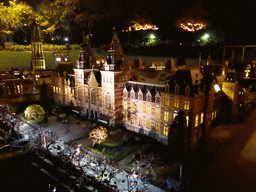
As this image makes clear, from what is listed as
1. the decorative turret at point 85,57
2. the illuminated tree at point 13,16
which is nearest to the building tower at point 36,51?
the illuminated tree at point 13,16

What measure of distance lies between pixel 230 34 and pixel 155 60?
2294 centimetres

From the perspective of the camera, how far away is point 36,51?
2432 inches

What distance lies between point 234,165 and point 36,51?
5743 cm

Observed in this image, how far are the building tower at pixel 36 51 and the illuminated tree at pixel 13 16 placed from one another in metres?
9.44

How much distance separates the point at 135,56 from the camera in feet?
239

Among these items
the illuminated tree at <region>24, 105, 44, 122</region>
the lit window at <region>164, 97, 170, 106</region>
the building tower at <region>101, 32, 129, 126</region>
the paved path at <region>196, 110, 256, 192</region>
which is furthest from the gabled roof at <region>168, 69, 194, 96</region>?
the illuminated tree at <region>24, 105, 44, 122</region>

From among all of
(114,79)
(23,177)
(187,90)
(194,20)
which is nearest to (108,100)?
(114,79)

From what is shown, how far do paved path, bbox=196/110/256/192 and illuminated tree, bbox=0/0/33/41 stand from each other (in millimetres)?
65872

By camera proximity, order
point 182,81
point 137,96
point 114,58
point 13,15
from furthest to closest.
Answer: point 13,15, point 114,58, point 137,96, point 182,81

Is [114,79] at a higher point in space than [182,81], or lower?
lower

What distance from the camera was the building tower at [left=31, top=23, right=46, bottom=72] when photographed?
61.4 metres

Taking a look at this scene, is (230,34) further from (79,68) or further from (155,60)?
(79,68)

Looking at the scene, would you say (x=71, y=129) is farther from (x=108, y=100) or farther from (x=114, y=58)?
(x=114, y=58)

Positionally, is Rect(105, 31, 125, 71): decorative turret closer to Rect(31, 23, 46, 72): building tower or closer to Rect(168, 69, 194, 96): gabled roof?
Rect(168, 69, 194, 96): gabled roof
